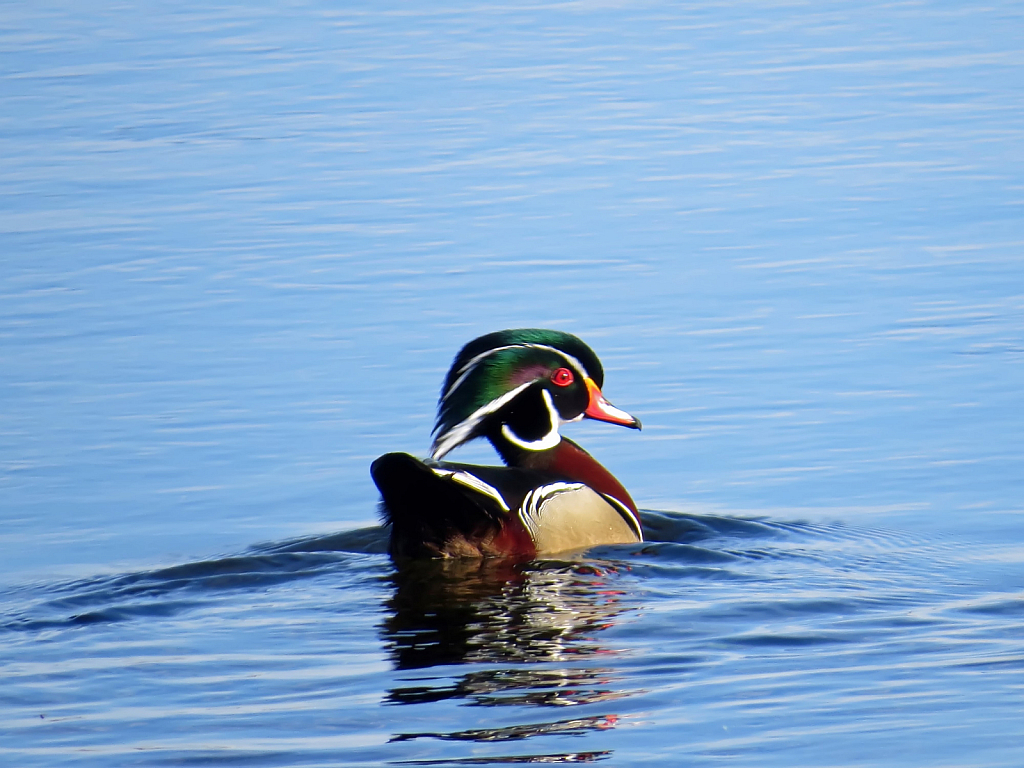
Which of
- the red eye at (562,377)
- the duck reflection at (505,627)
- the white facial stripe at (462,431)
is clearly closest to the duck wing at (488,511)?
the duck reflection at (505,627)

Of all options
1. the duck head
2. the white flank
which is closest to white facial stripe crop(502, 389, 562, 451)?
the duck head

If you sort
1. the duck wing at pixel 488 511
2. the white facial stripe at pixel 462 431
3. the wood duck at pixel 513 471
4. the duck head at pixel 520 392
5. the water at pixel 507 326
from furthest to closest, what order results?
the duck head at pixel 520 392 < the white facial stripe at pixel 462 431 < the wood duck at pixel 513 471 < the duck wing at pixel 488 511 < the water at pixel 507 326

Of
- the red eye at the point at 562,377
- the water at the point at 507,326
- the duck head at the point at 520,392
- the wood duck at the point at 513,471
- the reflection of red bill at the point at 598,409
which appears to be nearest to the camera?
the water at the point at 507,326

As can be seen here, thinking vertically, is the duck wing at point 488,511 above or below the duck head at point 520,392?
below

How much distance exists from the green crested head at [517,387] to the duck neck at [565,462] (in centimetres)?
6

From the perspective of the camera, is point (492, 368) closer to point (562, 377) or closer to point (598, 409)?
point (562, 377)

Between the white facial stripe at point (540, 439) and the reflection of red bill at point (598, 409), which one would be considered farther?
the reflection of red bill at point (598, 409)

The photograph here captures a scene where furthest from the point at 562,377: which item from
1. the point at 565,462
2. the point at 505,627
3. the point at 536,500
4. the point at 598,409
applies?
the point at 505,627

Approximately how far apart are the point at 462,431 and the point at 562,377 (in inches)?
27.3

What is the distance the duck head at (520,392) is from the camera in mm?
→ 9398

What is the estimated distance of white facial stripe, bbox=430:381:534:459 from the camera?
930 centimetres

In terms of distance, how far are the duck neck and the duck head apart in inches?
0.5

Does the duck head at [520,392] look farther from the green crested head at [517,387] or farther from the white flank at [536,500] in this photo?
the white flank at [536,500]

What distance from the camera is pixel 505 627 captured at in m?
7.46
